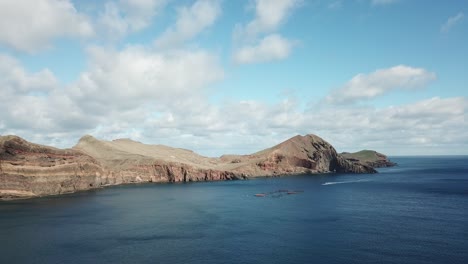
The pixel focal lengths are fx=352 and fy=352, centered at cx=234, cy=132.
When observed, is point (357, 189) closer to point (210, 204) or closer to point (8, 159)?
point (210, 204)

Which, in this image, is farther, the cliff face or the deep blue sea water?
the cliff face

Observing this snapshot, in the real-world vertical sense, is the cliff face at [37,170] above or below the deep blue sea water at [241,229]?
above

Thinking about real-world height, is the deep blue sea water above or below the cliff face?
below

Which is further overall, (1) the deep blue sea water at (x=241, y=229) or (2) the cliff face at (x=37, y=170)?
(2) the cliff face at (x=37, y=170)

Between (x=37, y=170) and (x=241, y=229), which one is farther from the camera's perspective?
(x=37, y=170)

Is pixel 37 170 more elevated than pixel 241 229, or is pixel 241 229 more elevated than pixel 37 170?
pixel 37 170
